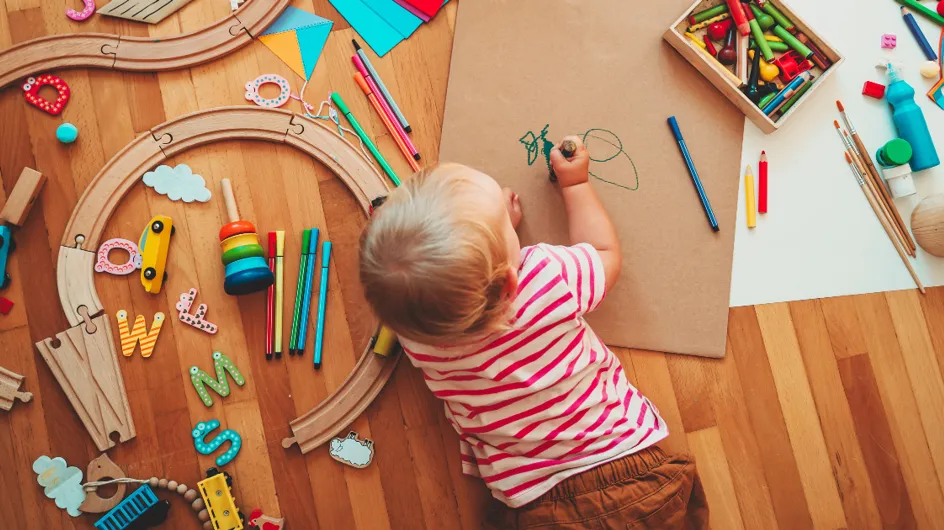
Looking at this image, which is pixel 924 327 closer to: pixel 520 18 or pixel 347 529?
pixel 520 18

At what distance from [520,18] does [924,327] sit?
0.77 metres

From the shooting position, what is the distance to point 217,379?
34.3 inches

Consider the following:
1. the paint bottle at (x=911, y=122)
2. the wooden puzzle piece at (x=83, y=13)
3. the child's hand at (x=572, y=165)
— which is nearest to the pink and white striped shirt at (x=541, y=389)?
the child's hand at (x=572, y=165)

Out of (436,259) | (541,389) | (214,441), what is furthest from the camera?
(214,441)

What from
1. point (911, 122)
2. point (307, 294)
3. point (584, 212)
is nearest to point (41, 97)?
point (307, 294)

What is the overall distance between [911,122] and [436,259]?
0.79m

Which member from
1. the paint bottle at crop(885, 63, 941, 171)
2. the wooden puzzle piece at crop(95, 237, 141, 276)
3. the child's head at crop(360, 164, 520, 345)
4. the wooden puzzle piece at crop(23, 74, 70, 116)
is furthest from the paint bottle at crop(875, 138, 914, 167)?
the wooden puzzle piece at crop(23, 74, 70, 116)

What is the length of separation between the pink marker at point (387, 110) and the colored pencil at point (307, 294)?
0.18 metres

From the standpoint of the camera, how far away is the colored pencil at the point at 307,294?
0.87m

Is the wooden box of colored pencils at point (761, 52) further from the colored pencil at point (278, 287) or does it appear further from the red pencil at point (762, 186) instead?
the colored pencil at point (278, 287)

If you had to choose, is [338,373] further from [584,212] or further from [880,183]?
[880,183]

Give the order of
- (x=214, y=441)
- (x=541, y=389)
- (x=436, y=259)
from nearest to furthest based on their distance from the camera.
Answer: (x=436, y=259) < (x=541, y=389) < (x=214, y=441)

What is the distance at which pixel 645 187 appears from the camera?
907 millimetres

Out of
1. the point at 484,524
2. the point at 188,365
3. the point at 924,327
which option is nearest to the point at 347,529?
the point at 484,524
